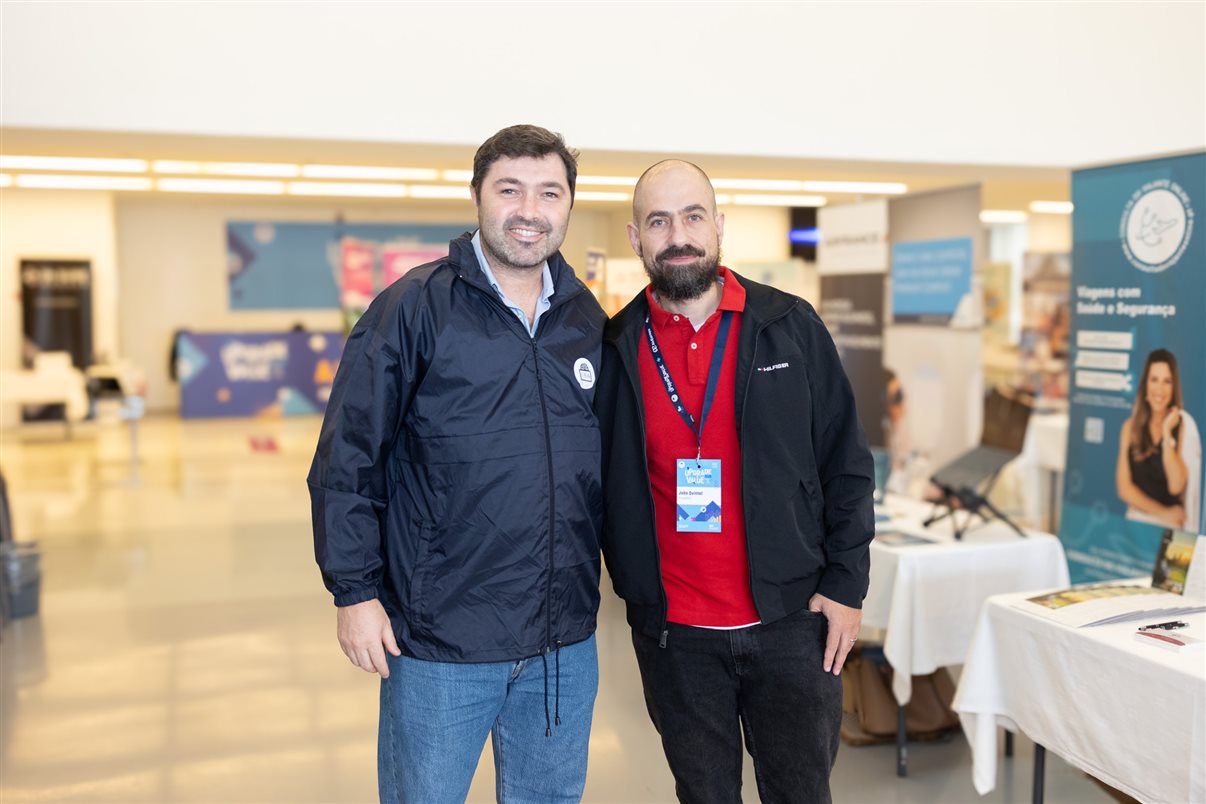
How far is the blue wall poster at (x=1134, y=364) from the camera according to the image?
4098 millimetres

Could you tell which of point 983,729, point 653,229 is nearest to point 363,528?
point 653,229

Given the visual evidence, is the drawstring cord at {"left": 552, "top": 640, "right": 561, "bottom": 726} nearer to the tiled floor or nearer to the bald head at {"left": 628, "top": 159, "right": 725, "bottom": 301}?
the bald head at {"left": 628, "top": 159, "right": 725, "bottom": 301}

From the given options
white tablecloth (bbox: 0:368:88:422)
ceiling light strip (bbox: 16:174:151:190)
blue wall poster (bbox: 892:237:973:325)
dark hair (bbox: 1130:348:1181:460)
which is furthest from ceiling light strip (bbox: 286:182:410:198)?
dark hair (bbox: 1130:348:1181:460)

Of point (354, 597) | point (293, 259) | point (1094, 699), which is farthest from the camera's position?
point (293, 259)

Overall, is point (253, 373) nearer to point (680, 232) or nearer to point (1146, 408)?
point (1146, 408)

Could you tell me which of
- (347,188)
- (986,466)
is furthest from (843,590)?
(347,188)

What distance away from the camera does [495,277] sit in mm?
2072

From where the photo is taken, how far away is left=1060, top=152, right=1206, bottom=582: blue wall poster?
4.10 m

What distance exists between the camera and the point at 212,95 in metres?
4.38

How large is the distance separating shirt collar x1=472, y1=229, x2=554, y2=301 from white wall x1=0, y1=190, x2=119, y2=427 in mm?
13298

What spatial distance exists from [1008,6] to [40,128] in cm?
470

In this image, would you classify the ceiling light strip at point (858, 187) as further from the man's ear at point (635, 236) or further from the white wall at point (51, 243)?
the white wall at point (51, 243)

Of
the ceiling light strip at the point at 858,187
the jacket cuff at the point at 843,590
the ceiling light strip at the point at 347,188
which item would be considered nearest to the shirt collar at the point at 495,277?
the jacket cuff at the point at 843,590

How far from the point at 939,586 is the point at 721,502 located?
172 cm
